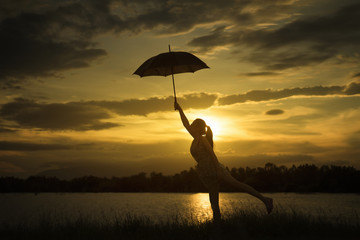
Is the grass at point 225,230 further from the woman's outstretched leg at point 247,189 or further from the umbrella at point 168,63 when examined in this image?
the umbrella at point 168,63

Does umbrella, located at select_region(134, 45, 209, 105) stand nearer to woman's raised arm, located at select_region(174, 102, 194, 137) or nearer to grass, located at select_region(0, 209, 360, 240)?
woman's raised arm, located at select_region(174, 102, 194, 137)

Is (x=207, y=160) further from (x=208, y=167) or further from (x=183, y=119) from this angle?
(x=183, y=119)

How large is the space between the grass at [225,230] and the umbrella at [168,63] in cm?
397

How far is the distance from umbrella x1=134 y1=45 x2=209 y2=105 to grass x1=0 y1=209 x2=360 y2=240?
13.0 feet

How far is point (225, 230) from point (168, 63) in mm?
4407

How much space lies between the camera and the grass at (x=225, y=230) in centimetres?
909

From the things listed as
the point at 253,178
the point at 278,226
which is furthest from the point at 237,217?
the point at 253,178

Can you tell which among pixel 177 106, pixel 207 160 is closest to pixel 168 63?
pixel 177 106

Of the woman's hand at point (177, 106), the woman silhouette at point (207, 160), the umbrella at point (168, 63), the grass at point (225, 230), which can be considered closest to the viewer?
the grass at point (225, 230)

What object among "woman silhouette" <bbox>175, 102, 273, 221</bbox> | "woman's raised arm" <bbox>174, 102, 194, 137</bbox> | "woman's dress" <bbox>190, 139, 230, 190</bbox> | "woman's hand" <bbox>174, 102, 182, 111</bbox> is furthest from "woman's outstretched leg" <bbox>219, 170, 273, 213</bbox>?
"woman's hand" <bbox>174, 102, 182, 111</bbox>

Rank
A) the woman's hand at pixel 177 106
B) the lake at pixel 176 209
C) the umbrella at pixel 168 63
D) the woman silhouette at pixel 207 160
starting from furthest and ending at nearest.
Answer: the lake at pixel 176 209, the umbrella at pixel 168 63, the woman's hand at pixel 177 106, the woman silhouette at pixel 207 160

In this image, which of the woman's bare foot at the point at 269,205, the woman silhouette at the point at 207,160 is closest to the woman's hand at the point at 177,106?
the woman silhouette at the point at 207,160

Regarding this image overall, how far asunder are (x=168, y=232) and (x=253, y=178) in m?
68.5

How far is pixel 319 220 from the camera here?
10047 mm
